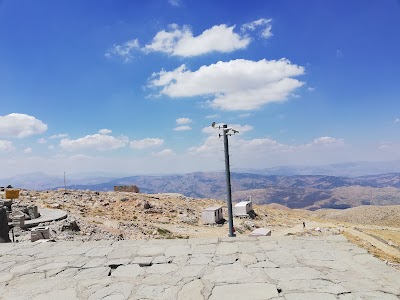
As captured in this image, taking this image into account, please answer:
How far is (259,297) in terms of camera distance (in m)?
3.86

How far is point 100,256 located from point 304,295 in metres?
3.59

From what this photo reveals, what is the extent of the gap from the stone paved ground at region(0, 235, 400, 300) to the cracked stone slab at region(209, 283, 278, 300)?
0.01 m

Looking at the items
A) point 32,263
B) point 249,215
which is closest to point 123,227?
point 249,215

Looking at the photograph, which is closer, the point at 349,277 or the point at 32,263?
the point at 349,277

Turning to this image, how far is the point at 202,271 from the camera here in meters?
4.80

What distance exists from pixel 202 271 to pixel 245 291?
3.03ft

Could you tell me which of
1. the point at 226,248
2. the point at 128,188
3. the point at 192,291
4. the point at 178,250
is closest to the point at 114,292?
the point at 192,291

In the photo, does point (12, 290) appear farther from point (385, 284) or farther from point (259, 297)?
point (385, 284)

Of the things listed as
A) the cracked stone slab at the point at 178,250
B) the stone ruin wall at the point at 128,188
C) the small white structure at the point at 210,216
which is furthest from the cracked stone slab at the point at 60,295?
the stone ruin wall at the point at 128,188

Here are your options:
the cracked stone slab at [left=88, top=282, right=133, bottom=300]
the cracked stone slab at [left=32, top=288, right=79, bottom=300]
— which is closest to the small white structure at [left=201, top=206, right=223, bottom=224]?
the cracked stone slab at [left=88, top=282, right=133, bottom=300]

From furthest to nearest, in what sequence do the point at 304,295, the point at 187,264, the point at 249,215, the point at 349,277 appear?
the point at 249,215
the point at 187,264
the point at 349,277
the point at 304,295

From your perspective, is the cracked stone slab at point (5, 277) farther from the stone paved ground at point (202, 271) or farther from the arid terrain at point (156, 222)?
the arid terrain at point (156, 222)

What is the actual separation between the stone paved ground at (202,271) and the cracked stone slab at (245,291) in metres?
0.01

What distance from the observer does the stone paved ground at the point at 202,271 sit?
4.06 m
